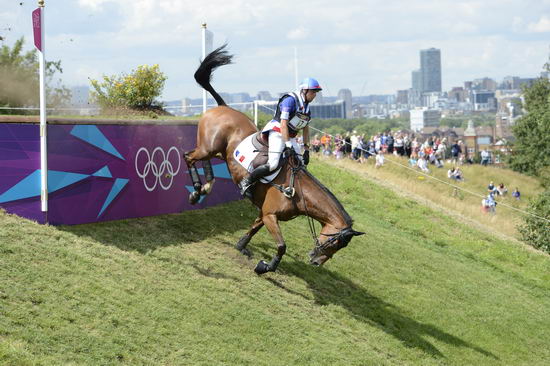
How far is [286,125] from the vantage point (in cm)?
1254

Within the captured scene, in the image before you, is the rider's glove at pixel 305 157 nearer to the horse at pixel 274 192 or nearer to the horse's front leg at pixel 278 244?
the horse at pixel 274 192

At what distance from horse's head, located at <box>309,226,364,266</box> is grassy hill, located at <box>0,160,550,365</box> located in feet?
3.31

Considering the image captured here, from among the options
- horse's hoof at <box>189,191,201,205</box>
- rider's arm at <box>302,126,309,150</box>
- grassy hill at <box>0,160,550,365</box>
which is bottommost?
grassy hill at <box>0,160,550,365</box>

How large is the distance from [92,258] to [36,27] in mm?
3856

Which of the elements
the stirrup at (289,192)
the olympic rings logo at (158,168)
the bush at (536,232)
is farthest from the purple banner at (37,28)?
the bush at (536,232)

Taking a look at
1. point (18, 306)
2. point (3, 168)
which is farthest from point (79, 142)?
point (18, 306)

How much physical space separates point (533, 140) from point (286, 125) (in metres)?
55.3

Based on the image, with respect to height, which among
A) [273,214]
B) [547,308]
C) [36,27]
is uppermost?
[36,27]

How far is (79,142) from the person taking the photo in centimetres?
1239

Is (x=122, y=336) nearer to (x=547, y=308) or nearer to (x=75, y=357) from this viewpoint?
(x=75, y=357)

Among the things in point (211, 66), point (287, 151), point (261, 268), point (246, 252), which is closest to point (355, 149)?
point (211, 66)

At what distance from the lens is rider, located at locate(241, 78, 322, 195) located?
41.0ft

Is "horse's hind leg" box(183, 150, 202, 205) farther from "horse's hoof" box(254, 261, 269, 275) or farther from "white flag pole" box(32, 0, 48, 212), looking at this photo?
"white flag pole" box(32, 0, 48, 212)

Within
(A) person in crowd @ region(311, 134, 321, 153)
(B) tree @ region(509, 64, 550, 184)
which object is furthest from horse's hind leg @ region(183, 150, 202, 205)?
(B) tree @ region(509, 64, 550, 184)
